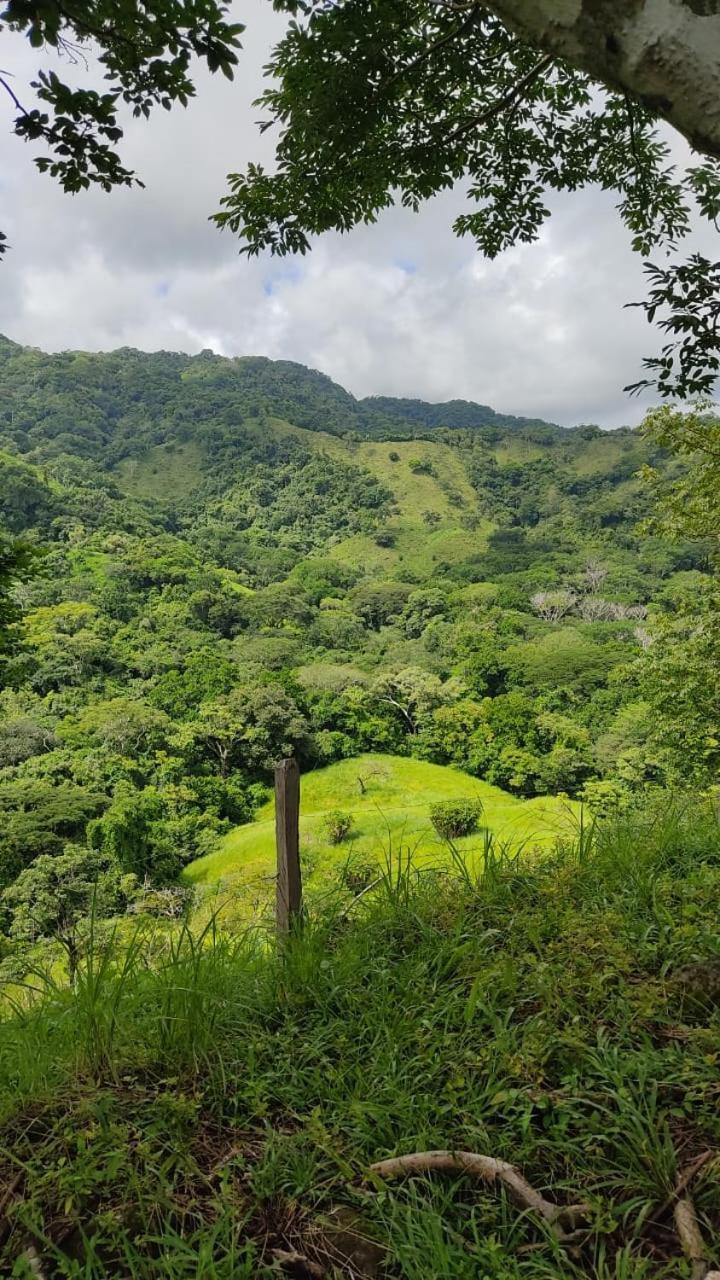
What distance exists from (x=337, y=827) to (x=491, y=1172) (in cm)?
2590

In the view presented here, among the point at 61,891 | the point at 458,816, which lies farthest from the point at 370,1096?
the point at 61,891

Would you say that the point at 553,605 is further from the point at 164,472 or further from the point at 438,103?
the point at 164,472

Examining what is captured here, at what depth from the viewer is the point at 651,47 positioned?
1.34m

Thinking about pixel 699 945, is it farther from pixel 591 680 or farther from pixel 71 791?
pixel 591 680

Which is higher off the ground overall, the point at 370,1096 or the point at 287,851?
the point at 287,851

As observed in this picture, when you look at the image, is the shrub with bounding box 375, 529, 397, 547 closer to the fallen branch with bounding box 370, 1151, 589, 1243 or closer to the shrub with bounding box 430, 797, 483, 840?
the shrub with bounding box 430, 797, 483, 840

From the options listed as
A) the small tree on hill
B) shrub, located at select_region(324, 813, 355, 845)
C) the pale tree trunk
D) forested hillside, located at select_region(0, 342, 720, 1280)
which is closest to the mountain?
forested hillside, located at select_region(0, 342, 720, 1280)

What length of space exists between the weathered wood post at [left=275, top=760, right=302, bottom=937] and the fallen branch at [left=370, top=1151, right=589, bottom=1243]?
1.05m

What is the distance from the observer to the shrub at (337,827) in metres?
26.6

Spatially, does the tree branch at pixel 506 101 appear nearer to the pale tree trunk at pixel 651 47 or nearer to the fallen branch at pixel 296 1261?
the pale tree trunk at pixel 651 47

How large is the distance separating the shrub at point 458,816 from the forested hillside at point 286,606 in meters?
4.57

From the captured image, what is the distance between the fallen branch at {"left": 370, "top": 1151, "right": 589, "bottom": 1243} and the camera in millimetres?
1437

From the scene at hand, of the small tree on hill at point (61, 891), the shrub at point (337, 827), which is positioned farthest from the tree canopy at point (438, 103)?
the shrub at point (337, 827)

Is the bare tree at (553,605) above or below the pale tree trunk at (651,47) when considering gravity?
above
